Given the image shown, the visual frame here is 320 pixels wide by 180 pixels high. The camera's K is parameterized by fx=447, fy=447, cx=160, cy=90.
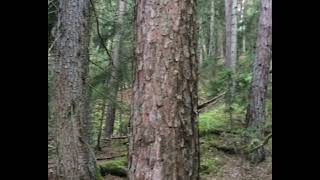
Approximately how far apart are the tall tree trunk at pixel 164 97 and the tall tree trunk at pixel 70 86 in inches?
160

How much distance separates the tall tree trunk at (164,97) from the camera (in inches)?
134

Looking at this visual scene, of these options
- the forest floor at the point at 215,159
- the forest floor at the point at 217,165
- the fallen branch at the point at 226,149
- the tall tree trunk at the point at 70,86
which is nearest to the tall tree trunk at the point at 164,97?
the tall tree trunk at the point at 70,86

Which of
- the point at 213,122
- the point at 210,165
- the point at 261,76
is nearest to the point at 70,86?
the point at 210,165

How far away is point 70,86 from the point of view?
7.37 meters

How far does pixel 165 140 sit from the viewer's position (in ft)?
A: 11.1

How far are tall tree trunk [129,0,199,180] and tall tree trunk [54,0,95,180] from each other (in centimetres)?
406

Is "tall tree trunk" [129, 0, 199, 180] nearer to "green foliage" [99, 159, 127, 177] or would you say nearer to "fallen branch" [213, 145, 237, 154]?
"green foliage" [99, 159, 127, 177]

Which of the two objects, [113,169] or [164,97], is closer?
[164,97]

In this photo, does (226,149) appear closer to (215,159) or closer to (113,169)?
(215,159)

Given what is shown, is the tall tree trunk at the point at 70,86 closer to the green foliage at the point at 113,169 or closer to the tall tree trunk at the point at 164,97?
the green foliage at the point at 113,169

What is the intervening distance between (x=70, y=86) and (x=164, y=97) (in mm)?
4244

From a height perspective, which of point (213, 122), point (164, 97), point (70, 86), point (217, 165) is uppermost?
point (70, 86)

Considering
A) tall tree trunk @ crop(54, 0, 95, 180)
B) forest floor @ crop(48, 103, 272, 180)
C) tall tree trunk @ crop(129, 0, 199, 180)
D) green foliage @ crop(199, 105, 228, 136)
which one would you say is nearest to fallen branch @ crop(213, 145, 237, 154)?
forest floor @ crop(48, 103, 272, 180)
